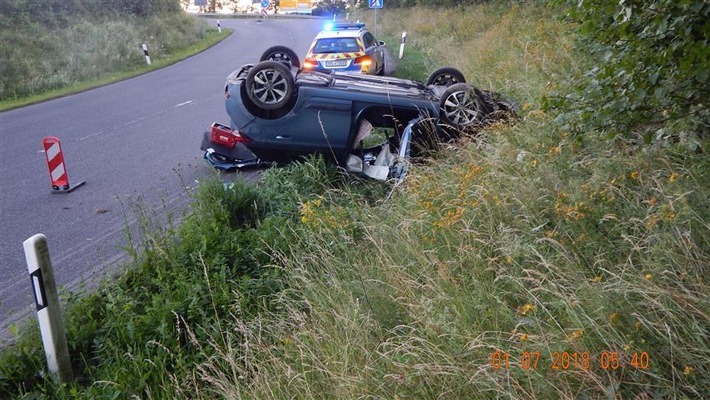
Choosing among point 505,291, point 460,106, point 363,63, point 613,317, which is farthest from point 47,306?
point 363,63

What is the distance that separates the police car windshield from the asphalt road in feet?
9.31

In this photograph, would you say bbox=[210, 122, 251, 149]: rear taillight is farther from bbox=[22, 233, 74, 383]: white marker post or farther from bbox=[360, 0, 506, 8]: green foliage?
bbox=[360, 0, 506, 8]: green foliage

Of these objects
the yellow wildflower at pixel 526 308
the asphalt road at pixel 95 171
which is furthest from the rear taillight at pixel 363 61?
the yellow wildflower at pixel 526 308

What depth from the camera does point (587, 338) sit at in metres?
2.78

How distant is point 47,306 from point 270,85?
163 inches

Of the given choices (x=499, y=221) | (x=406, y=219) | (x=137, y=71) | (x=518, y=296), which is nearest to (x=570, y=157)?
(x=499, y=221)

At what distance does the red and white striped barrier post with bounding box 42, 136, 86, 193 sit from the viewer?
803cm

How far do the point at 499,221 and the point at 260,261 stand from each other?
2057mm

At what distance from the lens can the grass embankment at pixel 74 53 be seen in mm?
19438

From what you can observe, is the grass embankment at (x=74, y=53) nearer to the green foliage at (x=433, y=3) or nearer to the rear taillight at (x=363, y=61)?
the rear taillight at (x=363, y=61)

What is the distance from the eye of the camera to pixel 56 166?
8.10 meters

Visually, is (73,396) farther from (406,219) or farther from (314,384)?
(406,219)

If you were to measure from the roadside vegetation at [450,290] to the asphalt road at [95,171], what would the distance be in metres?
0.84

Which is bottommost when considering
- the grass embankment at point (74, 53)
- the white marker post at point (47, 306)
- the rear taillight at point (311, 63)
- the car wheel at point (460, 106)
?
the grass embankment at point (74, 53)
